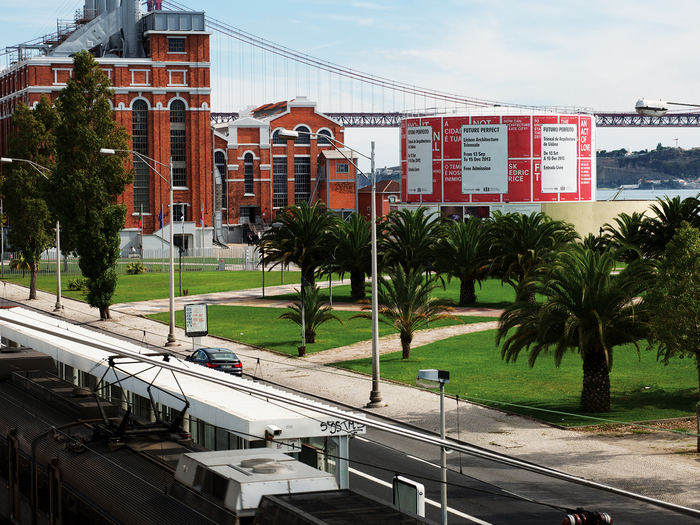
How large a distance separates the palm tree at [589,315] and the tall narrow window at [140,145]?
88714 mm

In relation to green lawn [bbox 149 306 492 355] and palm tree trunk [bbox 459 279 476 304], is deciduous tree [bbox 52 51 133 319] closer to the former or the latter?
green lawn [bbox 149 306 492 355]

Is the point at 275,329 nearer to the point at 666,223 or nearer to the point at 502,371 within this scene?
the point at 502,371

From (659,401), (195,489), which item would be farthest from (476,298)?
(195,489)

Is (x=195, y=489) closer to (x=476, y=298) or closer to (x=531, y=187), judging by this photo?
(x=476, y=298)

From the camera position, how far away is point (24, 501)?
11.7 meters

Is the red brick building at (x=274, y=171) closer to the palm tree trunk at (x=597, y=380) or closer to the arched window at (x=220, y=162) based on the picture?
the arched window at (x=220, y=162)

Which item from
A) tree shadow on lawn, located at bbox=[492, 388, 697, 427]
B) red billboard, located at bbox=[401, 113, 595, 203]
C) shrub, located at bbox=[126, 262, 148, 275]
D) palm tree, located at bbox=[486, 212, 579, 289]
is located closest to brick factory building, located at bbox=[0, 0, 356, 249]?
shrub, located at bbox=[126, 262, 148, 275]

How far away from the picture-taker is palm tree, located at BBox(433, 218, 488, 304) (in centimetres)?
5075

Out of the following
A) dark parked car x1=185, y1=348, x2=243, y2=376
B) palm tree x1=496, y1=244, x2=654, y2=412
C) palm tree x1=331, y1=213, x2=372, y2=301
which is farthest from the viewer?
palm tree x1=331, y1=213, x2=372, y2=301

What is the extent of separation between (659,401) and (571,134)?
224ft

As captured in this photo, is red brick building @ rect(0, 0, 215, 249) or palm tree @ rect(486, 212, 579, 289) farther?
red brick building @ rect(0, 0, 215, 249)

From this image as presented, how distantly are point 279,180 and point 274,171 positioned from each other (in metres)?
1.59

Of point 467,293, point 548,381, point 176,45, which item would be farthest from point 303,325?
point 176,45

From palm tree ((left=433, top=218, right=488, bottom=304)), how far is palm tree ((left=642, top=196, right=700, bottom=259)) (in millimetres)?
11787
